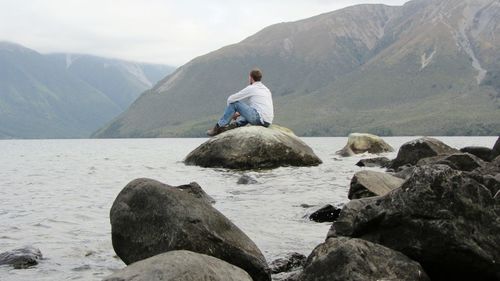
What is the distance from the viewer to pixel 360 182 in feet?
40.5

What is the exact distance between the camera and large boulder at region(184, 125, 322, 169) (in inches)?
838

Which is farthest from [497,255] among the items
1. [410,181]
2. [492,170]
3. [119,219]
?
[492,170]

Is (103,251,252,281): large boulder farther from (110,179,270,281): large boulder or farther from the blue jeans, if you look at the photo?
the blue jeans

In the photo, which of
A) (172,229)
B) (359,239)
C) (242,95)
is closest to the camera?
(359,239)

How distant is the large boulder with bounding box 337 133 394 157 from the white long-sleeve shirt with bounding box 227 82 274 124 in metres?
13.3

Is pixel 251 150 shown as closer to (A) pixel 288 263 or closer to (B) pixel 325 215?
(B) pixel 325 215

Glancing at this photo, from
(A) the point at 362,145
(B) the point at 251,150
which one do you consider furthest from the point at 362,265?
(A) the point at 362,145

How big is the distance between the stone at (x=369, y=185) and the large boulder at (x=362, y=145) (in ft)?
70.7

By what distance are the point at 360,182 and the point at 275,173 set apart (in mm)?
7905

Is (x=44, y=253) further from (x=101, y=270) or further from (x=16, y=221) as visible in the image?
(x=16, y=221)

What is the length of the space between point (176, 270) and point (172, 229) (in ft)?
6.16

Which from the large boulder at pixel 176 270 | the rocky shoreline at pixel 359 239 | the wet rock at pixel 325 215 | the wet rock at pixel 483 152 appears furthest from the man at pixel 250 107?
the large boulder at pixel 176 270

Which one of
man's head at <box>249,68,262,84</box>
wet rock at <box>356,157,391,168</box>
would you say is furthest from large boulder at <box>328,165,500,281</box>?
wet rock at <box>356,157,391,168</box>

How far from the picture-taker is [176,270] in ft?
17.6
